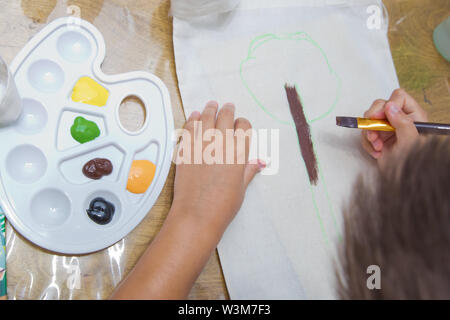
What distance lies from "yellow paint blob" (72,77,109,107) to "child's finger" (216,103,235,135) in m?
0.19

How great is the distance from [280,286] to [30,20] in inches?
23.1

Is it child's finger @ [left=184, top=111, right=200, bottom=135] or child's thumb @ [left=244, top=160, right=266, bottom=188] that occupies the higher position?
child's finger @ [left=184, top=111, right=200, bottom=135]

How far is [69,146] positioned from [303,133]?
0.38 metres

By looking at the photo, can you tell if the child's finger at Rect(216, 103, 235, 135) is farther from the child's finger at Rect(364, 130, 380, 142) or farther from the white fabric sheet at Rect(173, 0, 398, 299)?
the child's finger at Rect(364, 130, 380, 142)

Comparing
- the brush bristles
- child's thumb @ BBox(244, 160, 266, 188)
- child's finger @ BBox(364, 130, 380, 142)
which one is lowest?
child's thumb @ BBox(244, 160, 266, 188)

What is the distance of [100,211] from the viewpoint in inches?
18.3

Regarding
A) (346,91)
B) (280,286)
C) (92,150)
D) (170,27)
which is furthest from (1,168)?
(346,91)

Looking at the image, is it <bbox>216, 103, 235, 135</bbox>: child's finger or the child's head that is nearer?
the child's head

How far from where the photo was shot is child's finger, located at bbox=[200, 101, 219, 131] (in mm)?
508

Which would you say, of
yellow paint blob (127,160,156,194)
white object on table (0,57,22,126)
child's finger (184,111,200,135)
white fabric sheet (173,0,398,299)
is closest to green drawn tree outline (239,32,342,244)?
white fabric sheet (173,0,398,299)

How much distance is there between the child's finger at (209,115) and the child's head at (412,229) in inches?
10.8

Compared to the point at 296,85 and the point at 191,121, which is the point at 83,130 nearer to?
the point at 191,121

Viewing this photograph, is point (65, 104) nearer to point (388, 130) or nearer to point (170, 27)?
point (170, 27)
